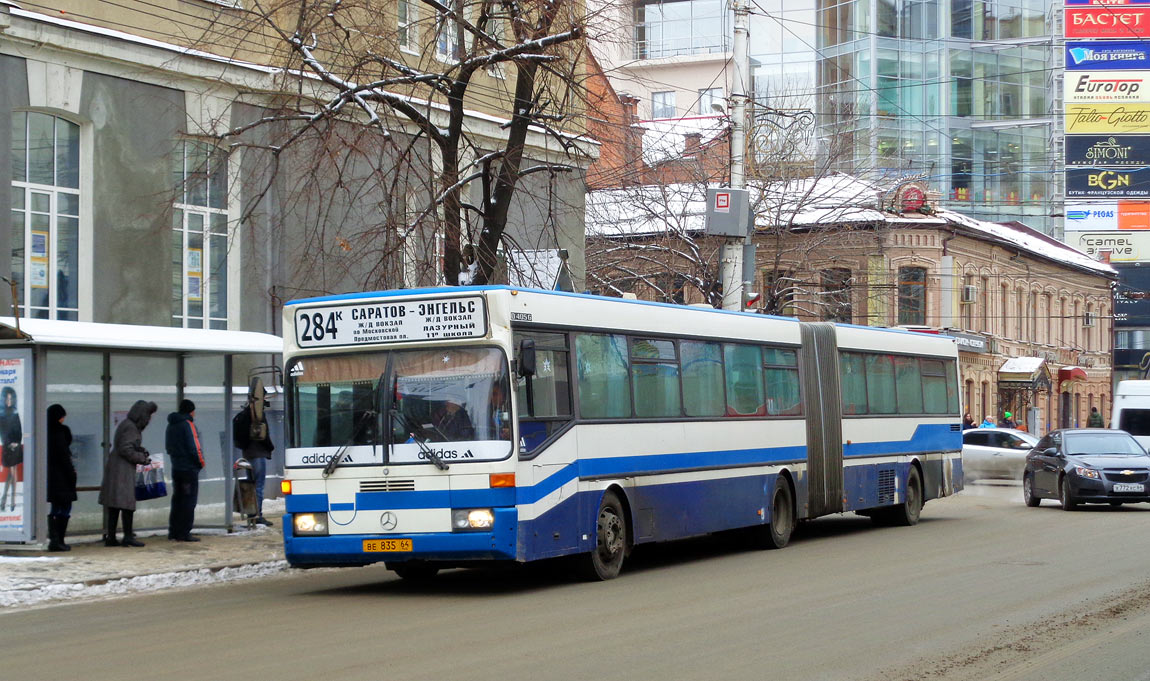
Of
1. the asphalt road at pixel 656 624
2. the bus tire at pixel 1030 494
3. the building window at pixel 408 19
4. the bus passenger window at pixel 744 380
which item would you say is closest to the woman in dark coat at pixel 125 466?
the asphalt road at pixel 656 624

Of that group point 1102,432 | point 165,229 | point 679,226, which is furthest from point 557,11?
point 679,226

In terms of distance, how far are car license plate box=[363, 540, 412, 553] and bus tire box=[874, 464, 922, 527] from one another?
458 inches

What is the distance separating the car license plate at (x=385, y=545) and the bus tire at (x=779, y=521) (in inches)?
260

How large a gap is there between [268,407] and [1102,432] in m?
15.0

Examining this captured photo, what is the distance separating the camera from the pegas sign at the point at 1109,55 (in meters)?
53.0

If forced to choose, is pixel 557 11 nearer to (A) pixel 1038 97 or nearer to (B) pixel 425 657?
(B) pixel 425 657

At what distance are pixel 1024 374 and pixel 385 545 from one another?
1858 inches

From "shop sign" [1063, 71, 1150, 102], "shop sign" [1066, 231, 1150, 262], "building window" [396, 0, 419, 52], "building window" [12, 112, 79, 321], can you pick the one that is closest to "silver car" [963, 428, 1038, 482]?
"building window" [396, 0, 419, 52]

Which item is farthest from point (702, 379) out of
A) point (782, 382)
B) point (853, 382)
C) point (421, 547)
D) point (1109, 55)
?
point (1109, 55)

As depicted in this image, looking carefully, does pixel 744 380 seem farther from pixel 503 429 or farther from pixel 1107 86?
pixel 1107 86

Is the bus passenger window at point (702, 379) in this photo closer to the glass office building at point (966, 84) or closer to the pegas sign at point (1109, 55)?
the pegas sign at point (1109, 55)

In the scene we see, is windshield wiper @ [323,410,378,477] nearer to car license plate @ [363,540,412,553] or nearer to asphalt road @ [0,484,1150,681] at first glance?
car license plate @ [363,540,412,553]

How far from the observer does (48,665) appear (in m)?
10.0

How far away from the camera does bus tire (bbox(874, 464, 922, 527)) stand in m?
23.6
